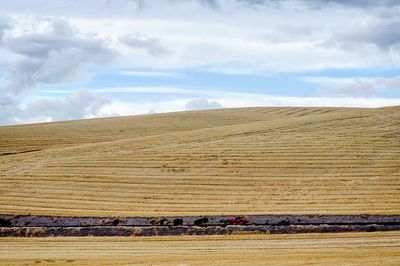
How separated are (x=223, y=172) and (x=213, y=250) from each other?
21587 millimetres

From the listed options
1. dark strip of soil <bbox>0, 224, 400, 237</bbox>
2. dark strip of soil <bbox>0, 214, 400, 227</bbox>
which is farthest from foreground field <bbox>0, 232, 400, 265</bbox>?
dark strip of soil <bbox>0, 214, 400, 227</bbox>

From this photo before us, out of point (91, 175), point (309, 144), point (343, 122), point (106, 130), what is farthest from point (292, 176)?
point (106, 130)

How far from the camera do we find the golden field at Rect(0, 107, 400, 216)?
44906 millimetres

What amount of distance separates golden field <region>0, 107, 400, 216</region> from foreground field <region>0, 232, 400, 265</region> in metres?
6.19

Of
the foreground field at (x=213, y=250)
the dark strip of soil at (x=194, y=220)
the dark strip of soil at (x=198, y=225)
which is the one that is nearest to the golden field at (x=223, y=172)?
the dark strip of soil at (x=194, y=220)

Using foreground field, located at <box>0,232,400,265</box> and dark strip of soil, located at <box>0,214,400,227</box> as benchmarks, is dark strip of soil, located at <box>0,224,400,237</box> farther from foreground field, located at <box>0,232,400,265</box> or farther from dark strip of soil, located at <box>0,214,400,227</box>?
foreground field, located at <box>0,232,400,265</box>

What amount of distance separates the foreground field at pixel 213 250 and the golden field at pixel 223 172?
6188 millimetres

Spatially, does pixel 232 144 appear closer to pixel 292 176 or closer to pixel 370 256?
pixel 292 176

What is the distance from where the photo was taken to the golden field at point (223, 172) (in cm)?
4491

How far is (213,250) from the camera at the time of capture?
104 feet

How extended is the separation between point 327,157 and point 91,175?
19.9 meters

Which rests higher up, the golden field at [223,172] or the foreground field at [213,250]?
the golden field at [223,172]

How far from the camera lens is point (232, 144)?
6150 centimetres

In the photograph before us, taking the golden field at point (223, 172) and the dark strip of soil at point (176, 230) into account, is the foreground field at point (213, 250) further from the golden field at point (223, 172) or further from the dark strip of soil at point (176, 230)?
the golden field at point (223, 172)
